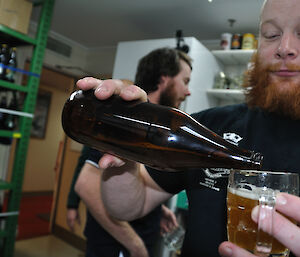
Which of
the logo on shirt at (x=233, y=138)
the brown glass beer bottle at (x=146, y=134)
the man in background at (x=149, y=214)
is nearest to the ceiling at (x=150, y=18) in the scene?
the man in background at (x=149, y=214)

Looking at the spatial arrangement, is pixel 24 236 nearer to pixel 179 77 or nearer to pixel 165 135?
pixel 179 77

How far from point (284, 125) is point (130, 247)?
701 mm

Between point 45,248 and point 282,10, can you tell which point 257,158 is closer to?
point 282,10

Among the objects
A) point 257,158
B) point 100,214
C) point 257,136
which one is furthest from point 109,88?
point 100,214

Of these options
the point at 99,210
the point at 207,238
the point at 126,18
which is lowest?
the point at 99,210

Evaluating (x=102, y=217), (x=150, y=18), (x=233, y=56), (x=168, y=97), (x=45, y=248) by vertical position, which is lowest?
(x=45, y=248)

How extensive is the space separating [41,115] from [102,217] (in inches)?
174

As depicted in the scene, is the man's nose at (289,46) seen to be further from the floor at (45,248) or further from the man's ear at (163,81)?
the floor at (45,248)

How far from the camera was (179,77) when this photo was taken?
4.38 feet

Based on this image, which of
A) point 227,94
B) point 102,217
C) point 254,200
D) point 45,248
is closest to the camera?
Result: point 254,200

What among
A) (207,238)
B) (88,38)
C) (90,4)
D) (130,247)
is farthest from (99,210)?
(88,38)

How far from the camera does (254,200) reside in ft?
1.02

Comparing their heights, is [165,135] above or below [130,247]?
above

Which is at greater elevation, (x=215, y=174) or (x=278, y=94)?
(x=278, y=94)
